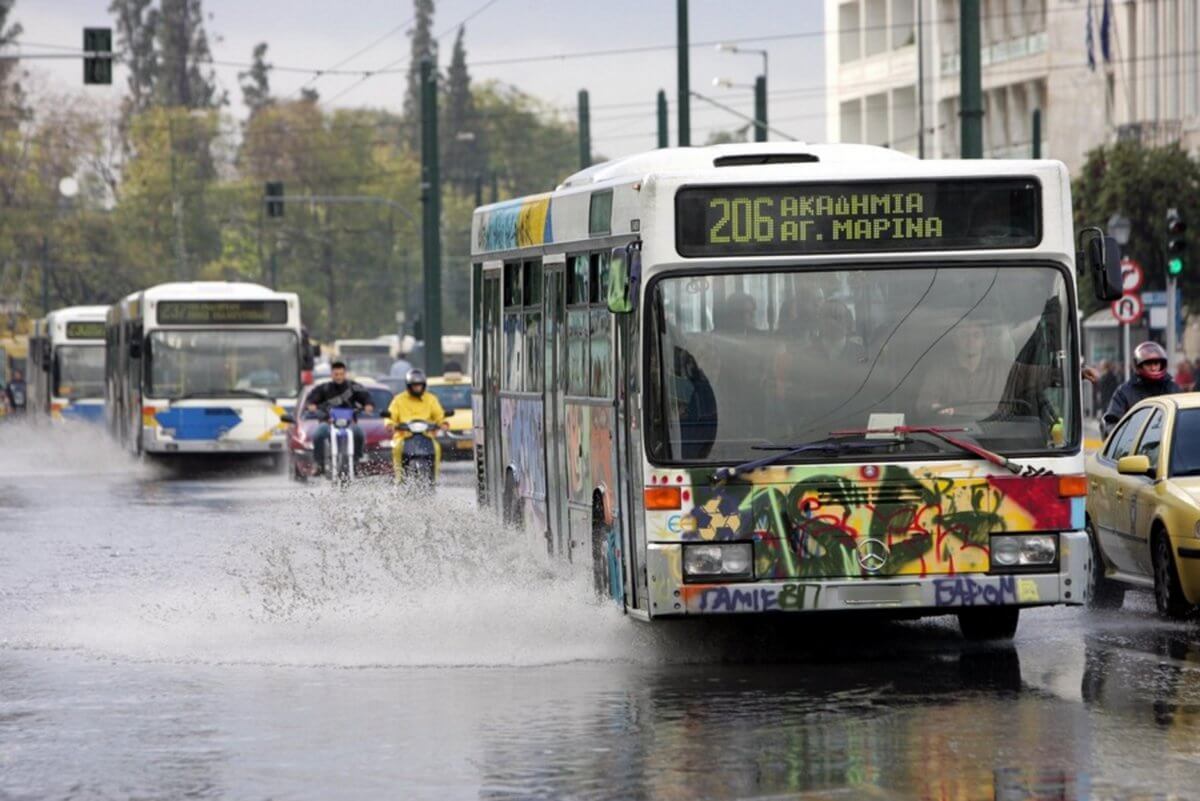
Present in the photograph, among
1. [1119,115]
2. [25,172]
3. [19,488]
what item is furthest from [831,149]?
[25,172]

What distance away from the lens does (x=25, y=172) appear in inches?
4456

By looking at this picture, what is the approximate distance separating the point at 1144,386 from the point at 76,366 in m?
37.6

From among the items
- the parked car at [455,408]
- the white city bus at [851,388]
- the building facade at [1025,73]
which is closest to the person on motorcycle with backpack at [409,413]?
the parked car at [455,408]

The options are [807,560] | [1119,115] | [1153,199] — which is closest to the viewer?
[807,560]

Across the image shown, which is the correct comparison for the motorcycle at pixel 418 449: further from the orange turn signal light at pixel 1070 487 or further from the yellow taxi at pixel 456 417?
the orange turn signal light at pixel 1070 487

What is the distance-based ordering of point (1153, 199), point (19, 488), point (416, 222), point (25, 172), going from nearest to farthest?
point (19, 488), point (1153, 199), point (25, 172), point (416, 222)

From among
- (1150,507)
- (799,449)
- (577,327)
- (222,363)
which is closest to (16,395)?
(222,363)

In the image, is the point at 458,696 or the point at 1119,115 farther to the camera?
the point at 1119,115

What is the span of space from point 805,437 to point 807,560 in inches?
22.0

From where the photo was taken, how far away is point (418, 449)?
91.2 feet

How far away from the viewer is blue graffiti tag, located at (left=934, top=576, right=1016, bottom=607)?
42.8 ft

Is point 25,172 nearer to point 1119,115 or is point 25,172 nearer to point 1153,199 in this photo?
point 1119,115

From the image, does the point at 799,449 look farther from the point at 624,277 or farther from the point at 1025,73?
the point at 1025,73

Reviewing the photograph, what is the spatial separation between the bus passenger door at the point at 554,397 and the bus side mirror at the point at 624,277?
2354 mm
